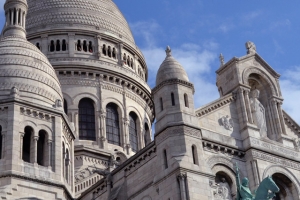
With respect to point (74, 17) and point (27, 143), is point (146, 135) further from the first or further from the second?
point (27, 143)

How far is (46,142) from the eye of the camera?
116ft

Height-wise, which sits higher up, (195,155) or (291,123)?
(291,123)

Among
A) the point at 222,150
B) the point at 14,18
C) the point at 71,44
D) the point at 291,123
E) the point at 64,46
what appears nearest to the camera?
the point at 222,150

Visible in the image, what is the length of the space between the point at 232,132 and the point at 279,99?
457cm

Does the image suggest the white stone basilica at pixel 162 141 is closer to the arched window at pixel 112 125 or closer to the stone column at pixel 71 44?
the arched window at pixel 112 125

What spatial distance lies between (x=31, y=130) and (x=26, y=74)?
3652 millimetres

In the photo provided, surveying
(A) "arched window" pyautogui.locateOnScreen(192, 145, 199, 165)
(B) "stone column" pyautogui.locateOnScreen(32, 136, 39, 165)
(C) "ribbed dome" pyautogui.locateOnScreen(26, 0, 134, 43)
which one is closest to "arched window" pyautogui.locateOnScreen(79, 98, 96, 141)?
(C) "ribbed dome" pyautogui.locateOnScreen(26, 0, 134, 43)

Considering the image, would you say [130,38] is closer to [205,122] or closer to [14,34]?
[14,34]

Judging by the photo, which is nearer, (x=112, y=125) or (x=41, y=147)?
(x=41, y=147)

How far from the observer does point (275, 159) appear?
108ft

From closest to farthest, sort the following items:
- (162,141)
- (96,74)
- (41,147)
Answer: (162,141)
(41,147)
(96,74)

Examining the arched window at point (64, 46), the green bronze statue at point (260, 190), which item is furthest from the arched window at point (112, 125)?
the green bronze statue at point (260, 190)

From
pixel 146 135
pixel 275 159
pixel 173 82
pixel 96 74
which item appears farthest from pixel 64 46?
pixel 275 159

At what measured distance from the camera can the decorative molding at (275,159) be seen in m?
32.3
